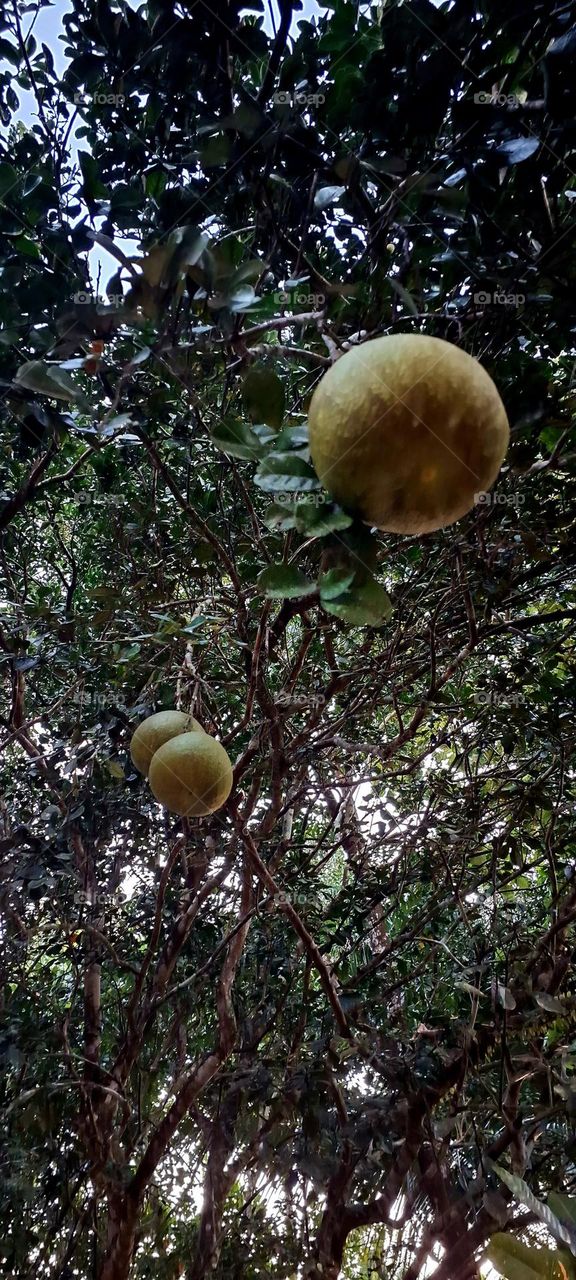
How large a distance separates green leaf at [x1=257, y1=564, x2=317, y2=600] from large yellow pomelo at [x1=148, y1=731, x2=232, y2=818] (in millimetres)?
694

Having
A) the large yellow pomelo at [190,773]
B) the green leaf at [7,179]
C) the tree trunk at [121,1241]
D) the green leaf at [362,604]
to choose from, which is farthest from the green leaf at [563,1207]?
the tree trunk at [121,1241]

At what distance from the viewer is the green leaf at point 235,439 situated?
0.84 meters

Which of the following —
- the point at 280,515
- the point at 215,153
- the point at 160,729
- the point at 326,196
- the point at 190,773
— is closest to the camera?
the point at 280,515

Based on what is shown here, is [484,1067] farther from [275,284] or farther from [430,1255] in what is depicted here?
[275,284]

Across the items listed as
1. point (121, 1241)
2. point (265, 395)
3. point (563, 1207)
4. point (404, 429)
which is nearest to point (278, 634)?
point (265, 395)

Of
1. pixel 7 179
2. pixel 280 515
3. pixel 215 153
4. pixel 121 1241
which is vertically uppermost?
pixel 7 179

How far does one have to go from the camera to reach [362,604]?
29.2 inches

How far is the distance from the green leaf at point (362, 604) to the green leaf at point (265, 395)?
0.30 m

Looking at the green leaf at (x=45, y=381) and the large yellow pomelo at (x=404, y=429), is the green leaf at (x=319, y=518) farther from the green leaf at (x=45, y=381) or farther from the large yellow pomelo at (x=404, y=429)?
the green leaf at (x=45, y=381)

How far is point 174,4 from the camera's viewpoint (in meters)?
1.12

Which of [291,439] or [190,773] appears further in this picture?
[190,773]

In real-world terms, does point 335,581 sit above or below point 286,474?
below

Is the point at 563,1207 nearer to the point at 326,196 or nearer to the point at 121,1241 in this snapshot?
the point at 326,196

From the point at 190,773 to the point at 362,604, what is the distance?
0.74 metres
